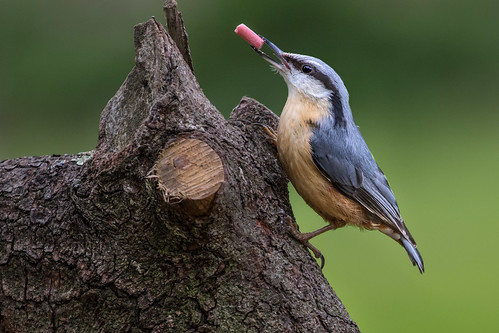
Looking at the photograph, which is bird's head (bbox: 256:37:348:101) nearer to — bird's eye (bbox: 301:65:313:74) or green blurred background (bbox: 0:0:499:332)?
bird's eye (bbox: 301:65:313:74)

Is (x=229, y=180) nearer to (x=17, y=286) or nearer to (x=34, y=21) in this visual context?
(x=17, y=286)

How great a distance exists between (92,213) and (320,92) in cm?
121

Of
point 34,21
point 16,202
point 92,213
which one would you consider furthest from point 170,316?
point 34,21

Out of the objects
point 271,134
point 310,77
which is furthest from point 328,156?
point 310,77

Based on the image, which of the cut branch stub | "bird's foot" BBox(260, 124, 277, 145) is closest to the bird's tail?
"bird's foot" BBox(260, 124, 277, 145)

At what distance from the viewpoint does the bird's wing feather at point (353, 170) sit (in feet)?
11.4

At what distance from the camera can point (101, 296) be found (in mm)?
2822

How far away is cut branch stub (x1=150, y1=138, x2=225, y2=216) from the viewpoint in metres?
2.62

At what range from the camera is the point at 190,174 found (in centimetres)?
263

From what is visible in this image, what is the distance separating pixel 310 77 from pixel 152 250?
1195mm

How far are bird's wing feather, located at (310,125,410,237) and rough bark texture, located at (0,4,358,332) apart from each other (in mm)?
501

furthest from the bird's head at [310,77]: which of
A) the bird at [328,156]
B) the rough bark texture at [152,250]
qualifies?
the rough bark texture at [152,250]

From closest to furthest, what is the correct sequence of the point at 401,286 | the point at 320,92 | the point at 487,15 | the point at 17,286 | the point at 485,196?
the point at 17,286 → the point at 320,92 → the point at 401,286 → the point at 485,196 → the point at 487,15

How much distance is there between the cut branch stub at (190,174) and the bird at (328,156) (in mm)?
752
